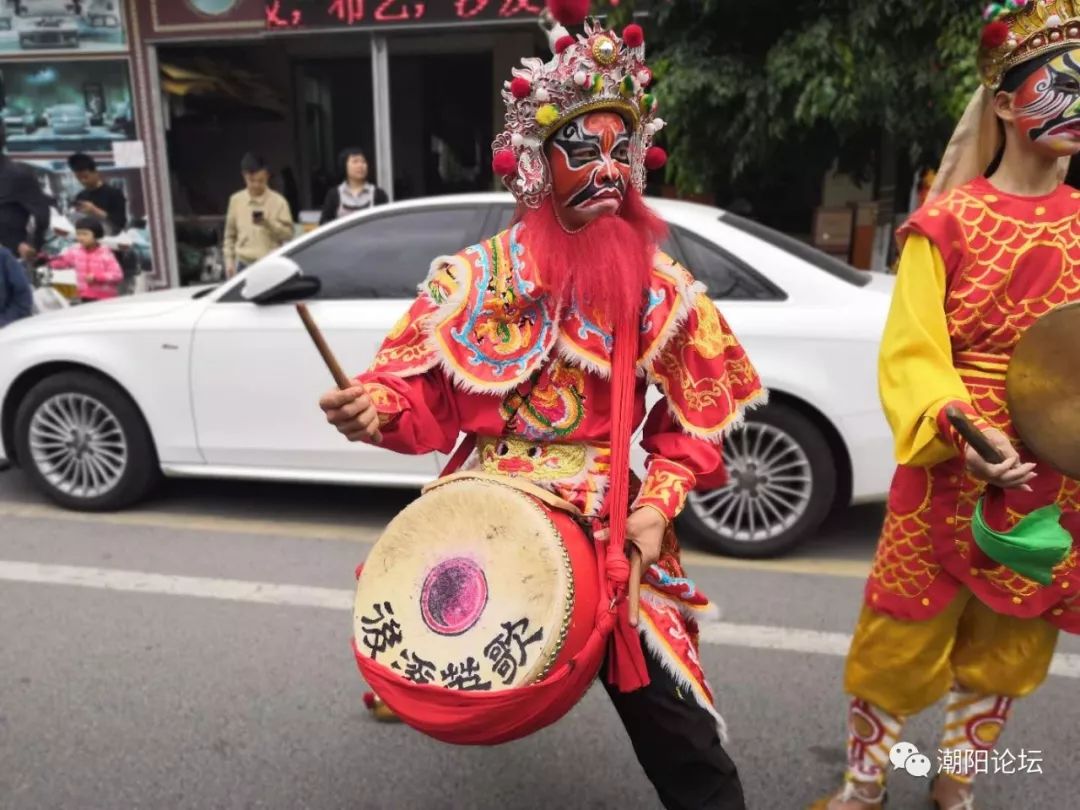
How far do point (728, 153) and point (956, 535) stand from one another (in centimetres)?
572

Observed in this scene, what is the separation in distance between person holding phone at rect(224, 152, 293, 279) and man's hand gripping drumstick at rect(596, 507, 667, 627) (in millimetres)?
5908

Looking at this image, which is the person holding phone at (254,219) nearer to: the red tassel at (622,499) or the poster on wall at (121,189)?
the poster on wall at (121,189)

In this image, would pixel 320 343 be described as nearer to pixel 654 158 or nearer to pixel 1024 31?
pixel 654 158

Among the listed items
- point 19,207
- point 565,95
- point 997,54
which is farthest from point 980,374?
point 19,207

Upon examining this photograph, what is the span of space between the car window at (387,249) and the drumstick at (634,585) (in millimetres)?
2850

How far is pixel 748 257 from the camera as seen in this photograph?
13.9 feet

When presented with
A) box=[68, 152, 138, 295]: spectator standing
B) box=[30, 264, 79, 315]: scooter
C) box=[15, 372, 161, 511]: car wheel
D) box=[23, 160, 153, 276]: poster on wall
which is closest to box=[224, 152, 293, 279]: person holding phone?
box=[30, 264, 79, 315]: scooter

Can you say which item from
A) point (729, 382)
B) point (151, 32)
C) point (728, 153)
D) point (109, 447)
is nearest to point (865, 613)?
point (729, 382)

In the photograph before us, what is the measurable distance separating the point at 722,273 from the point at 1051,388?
8.00ft

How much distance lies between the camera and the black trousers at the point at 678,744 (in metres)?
1.93

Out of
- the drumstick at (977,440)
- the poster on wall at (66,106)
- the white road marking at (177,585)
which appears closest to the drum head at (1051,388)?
the drumstick at (977,440)

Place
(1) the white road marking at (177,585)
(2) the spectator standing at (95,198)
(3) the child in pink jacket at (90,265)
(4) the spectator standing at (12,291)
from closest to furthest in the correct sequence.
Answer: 1. (1) the white road marking at (177,585)
2. (4) the spectator standing at (12,291)
3. (3) the child in pink jacket at (90,265)
4. (2) the spectator standing at (95,198)

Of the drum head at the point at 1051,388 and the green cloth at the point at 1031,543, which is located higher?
the drum head at the point at 1051,388

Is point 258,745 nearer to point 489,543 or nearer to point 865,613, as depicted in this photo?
point 489,543
